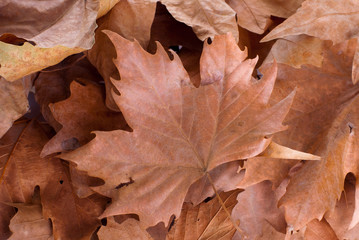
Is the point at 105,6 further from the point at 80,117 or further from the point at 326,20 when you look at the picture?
the point at 326,20

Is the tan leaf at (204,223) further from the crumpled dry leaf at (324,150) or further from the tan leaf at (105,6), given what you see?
the tan leaf at (105,6)

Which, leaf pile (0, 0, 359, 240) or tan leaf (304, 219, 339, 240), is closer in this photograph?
leaf pile (0, 0, 359, 240)

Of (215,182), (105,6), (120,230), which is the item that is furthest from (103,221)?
(105,6)

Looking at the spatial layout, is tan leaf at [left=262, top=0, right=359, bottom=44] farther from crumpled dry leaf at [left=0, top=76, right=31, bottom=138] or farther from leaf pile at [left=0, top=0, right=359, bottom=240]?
crumpled dry leaf at [left=0, top=76, right=31, bottom=138]

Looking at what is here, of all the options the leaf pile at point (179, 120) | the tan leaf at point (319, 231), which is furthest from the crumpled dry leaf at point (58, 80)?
the tan leaf at point (319, 231)

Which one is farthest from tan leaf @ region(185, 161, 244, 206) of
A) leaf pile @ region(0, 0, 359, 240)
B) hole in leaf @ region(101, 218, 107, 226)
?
hole in leaf @ region(101, 218, 107, 226)

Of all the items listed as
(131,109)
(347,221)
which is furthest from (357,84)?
(131,109)

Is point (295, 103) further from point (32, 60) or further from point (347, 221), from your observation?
point (32, 60)
